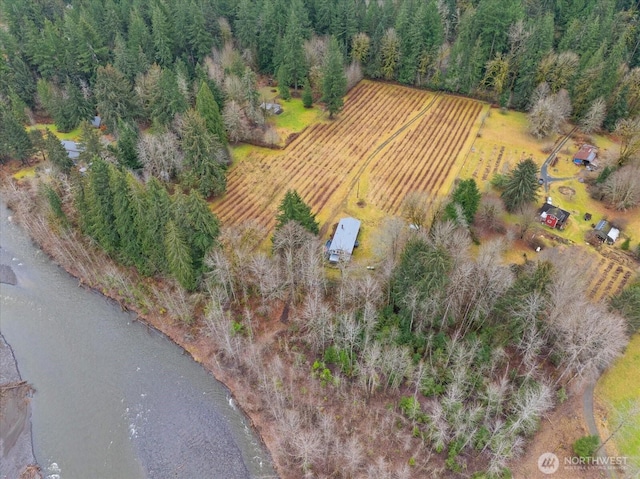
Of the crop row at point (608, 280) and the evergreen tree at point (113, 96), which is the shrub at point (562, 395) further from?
the evergreen tree at point (113, 96)

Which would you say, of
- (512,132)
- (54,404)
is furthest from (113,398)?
(512,132)

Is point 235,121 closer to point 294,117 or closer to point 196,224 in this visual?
point 294,117

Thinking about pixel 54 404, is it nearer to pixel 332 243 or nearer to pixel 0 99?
pixel 332 243

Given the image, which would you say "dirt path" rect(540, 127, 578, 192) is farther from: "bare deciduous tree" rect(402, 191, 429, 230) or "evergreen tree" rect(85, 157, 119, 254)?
"evergreen tree" rect(85, 157, 119, 254)

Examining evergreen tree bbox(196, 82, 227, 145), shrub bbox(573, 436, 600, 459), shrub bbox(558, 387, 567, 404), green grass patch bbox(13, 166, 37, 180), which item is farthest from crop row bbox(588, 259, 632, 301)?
green grass patch bbox(13, 166, 37, 180)

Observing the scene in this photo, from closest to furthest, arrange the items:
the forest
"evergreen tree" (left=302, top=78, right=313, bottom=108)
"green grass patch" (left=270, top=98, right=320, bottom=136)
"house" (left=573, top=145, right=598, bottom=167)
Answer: the forest
"house" (left=573, top=145, right=598, bottom=167)
"green grass patch" (left=270, top=98, right=320, bottom=136)
"evergreen tree" (left=302, top=78, right=313, bottom=108)
